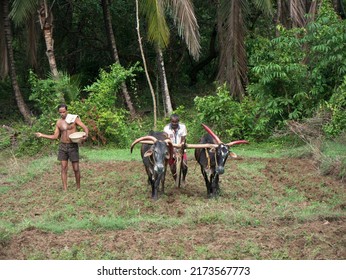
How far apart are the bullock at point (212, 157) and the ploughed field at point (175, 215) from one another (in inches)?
9.9

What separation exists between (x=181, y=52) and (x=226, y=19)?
5.01 metres

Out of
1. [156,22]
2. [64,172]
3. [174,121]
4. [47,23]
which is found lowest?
[64,172]

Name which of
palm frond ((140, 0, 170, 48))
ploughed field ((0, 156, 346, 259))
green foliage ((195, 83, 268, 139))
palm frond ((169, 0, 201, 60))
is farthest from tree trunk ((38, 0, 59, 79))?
ploughed field ((0, 156, 346, 259))

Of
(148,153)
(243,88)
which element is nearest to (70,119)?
(148,153)

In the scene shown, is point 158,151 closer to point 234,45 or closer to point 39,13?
point 234,45

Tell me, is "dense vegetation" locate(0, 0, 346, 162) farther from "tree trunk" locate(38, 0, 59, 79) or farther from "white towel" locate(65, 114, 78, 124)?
"white towel" locate(65, 114, 78, 124)

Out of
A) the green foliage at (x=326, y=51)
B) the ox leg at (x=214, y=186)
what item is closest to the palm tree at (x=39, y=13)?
the green foliage at (x=326, y=51)

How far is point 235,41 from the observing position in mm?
17156

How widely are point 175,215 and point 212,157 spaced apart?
57.6 inches

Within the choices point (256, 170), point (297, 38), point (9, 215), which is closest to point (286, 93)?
point (297, 38)

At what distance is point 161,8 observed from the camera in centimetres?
1560

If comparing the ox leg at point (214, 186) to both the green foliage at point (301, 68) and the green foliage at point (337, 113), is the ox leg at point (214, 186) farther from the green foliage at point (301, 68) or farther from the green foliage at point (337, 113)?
the green foliage at point (301, 68)

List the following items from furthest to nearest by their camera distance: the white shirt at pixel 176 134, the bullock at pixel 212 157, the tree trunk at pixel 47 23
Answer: the tree trunk at pixel 47 23
the white shirt at pixel 176 134
the bullock at pixel 212 157

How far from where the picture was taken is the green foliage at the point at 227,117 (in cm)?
1631
